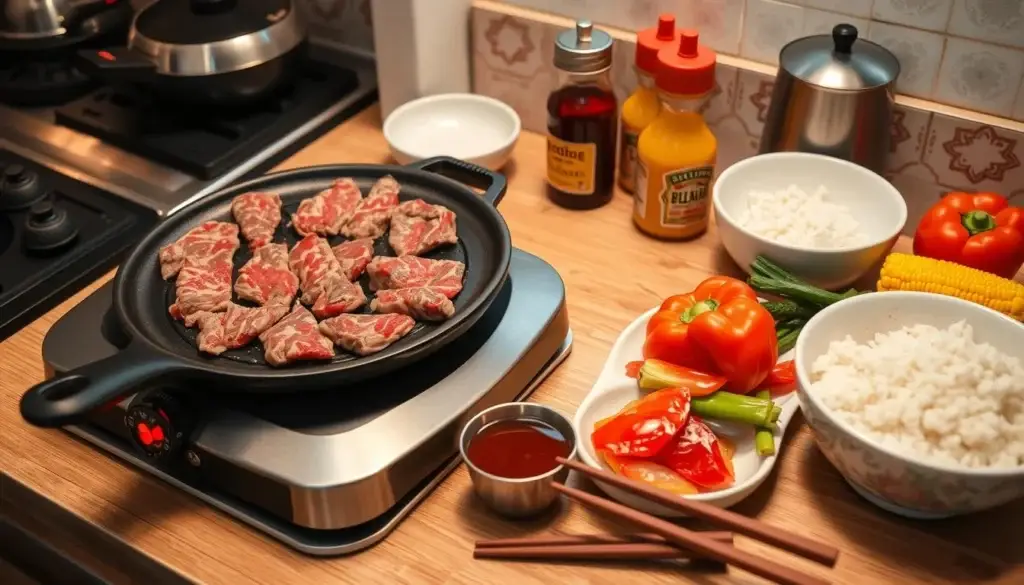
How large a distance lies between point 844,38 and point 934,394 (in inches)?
17.4

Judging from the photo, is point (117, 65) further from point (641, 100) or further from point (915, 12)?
point (915, 12)

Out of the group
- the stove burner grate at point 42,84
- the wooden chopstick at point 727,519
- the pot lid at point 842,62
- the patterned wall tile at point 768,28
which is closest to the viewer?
the wooden chopstick at point 727,519

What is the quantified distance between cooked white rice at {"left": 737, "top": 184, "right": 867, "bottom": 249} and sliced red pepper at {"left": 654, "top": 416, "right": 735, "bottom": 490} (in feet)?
0.97

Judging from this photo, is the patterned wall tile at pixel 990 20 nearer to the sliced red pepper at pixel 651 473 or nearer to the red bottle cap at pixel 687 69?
the red bottle cap at pixel 687 69

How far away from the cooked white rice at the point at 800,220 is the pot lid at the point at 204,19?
28.5 inches

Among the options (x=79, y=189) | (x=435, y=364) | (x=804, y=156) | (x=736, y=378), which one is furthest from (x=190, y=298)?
(x=804, y=156)

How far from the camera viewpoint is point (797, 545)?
0.78 metres

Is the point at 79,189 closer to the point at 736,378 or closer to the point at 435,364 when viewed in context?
the point at 435,364

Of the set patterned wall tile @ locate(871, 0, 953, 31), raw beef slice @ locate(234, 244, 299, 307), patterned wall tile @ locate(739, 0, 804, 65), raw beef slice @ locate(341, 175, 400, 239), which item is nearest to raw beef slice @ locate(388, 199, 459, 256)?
raw beef slice @ locate(341, 175, 400, 239)

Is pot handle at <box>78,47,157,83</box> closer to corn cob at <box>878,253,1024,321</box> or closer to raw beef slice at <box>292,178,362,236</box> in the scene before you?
raw beef slice at <box>292,178,362,236</box>

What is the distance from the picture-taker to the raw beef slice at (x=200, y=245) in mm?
1058

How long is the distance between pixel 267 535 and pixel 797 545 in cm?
47

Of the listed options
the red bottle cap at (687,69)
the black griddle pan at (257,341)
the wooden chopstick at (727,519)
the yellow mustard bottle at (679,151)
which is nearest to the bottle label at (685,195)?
the yellow mustard bottle at (679,151)

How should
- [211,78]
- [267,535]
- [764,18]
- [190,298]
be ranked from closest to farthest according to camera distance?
[267,535] < [190,298] < [764,18] < [211,78]
